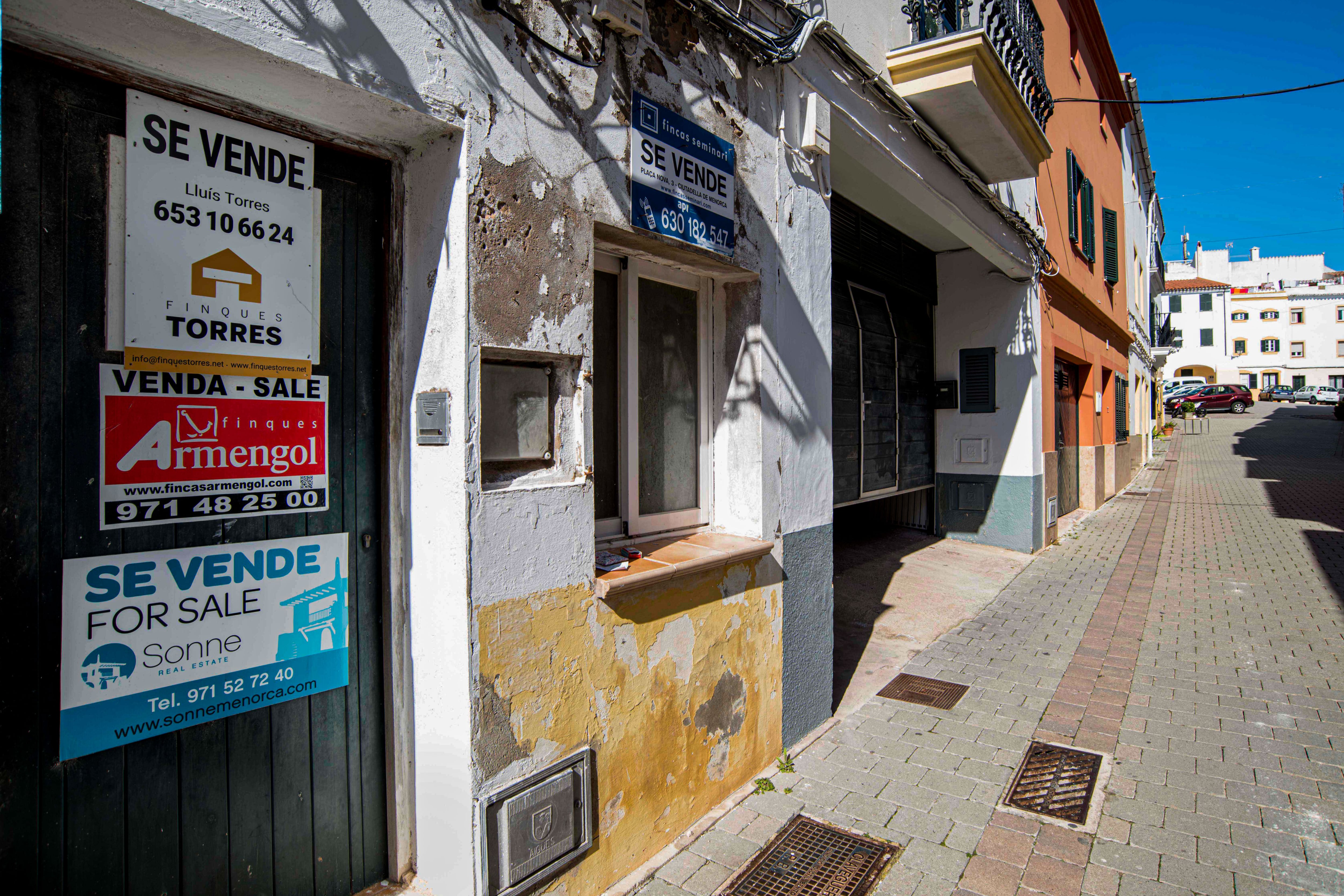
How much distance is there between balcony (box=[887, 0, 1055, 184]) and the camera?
5.21m

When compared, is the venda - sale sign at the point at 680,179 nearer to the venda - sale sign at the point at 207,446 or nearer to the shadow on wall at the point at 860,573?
the venda - sale sign at the point at 207,446

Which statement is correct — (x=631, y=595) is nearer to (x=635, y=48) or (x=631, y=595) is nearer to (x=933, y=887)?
(x=933, y=887)

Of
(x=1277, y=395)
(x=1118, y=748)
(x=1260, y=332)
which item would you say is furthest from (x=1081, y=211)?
(x=1260, y=332)

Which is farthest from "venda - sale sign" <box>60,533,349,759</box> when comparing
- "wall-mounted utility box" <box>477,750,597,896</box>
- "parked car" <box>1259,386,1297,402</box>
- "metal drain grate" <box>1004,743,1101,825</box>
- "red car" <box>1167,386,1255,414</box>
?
"parked car" <box>1259,386,1297,402</box>

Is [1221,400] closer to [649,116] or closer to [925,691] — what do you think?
[925,691]

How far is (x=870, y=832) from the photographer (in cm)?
312

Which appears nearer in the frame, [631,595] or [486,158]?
[486,158]

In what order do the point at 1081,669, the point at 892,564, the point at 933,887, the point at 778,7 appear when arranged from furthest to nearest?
the point at 892,564
the point at 1081,669
the point at 778,7
the point at 933,887

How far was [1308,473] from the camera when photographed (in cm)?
1570

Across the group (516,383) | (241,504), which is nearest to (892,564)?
(516,383)

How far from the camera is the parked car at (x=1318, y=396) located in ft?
133

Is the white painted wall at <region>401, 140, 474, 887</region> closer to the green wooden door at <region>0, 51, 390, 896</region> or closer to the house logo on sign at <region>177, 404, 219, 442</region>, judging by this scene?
the green wooden door at <region>0, 51, 390, 896</region>

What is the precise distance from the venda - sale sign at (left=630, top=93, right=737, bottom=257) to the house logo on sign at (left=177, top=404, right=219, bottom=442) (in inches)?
64.2

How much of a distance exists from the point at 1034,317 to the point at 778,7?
6386 millimetres
